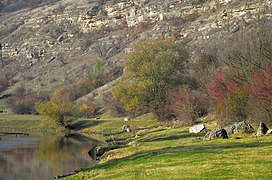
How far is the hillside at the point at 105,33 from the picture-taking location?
392ft

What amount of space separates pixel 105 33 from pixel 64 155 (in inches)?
4974

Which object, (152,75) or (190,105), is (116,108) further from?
(190,105)

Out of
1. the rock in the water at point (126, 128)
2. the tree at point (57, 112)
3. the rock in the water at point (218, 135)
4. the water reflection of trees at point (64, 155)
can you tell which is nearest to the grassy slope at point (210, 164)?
the rock in the water at point (218, 135)

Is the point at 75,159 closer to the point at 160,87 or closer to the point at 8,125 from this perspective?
the point at 160,87

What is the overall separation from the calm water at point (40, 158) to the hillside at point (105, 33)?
55756 millimetres

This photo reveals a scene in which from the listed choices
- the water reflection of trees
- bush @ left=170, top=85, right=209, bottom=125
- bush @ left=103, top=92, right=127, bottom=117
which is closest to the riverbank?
the water reflection of trees

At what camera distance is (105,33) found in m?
174

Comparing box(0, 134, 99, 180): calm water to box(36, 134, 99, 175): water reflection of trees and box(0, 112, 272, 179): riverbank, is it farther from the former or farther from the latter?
box(0, 112, 272, 179): riverbank

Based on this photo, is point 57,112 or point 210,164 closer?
point 210,164

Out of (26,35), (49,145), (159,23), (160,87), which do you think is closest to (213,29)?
(159,23)

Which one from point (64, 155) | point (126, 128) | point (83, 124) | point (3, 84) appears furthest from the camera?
point (3, 84)

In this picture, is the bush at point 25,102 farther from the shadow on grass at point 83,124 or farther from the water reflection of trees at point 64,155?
the water reflection of trees at point 64,155

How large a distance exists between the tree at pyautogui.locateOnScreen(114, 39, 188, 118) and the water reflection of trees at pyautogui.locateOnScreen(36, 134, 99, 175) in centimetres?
1570

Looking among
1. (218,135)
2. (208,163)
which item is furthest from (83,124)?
(208,163)
